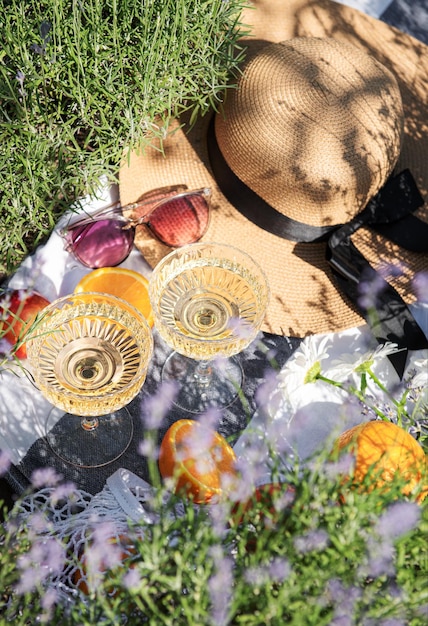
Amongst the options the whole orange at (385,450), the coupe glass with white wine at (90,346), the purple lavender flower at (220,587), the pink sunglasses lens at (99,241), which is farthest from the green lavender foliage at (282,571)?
the pink sunglasses lens at (99,241)

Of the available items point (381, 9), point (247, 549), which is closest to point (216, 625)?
point (247, 549)

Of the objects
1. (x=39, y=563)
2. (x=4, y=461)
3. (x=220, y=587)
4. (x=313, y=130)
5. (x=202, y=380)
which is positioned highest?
(x=313, y=130)

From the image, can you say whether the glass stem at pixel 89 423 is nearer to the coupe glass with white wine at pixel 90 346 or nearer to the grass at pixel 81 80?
the coupe glass with white wine at pixel 90 346

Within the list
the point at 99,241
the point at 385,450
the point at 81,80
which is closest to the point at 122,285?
the point at 99,241

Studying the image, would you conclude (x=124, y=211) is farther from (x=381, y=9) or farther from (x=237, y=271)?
(x=381, y=9)

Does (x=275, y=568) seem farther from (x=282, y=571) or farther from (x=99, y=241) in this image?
(x=99, y=241)

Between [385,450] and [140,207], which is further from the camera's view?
[140,207]

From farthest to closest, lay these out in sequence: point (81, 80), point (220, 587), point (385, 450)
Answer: point (81, 80)
point (385, 450)
point (220, 587)

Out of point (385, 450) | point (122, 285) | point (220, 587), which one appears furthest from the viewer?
point (122, 285)

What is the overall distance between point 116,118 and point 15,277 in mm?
291

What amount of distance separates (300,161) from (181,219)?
20 centimetres

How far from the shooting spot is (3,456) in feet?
3.12

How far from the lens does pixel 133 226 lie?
106 centimetres

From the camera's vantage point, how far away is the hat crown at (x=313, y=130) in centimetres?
98
